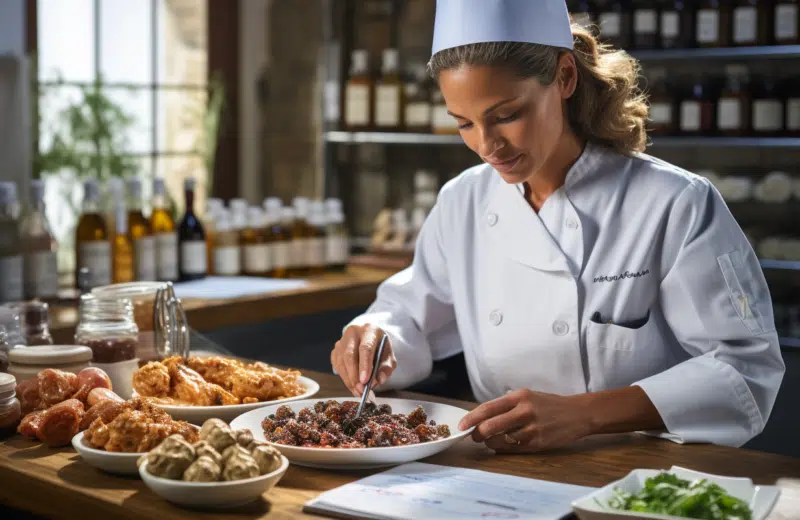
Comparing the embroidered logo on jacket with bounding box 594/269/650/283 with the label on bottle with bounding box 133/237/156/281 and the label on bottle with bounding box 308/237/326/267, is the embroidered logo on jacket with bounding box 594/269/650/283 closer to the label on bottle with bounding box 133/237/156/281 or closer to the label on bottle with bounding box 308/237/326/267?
the label on bottle with bounding box 133/237/156/281

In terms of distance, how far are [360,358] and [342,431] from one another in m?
0.27

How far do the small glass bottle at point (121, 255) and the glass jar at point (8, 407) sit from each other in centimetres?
161

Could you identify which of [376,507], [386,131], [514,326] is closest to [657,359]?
[514,326]

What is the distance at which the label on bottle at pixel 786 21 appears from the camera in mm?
3967

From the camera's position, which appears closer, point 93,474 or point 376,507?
point 376,507

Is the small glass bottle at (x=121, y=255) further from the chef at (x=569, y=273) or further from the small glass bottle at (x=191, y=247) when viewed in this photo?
the chef at (x=569, y=273)

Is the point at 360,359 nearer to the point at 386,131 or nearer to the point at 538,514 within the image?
the point at 538,514

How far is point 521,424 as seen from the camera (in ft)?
4.90

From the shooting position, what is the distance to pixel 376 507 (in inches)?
48.2

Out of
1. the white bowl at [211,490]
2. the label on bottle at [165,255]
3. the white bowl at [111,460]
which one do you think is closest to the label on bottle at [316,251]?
the label on bottle at [165,255]

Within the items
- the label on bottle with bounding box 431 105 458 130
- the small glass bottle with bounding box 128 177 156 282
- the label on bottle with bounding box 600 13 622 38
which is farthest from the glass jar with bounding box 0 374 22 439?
the label on bottle with bounding box 600 13 622 38

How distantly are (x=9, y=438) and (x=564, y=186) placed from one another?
41.1 inches

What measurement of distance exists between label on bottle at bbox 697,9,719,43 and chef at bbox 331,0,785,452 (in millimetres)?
2307

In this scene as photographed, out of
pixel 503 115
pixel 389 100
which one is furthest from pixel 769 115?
pixel 503 115
